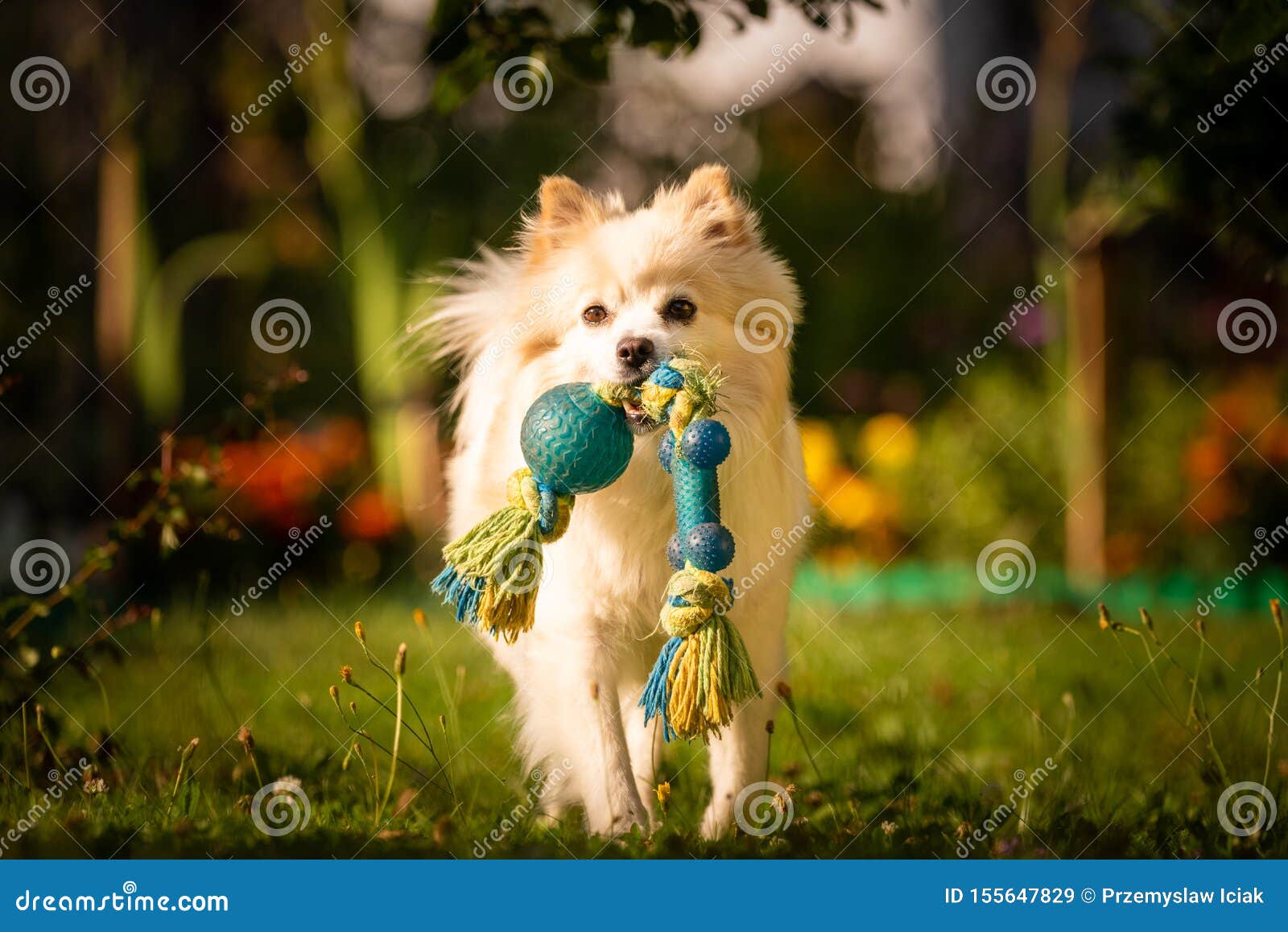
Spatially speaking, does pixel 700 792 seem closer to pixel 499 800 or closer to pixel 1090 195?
pixel 499 800

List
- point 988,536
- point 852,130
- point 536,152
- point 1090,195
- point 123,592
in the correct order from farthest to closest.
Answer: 1. point 852,130
2. point 536,152
3. point 988,536
4. point 123,592
5. point 1090,195

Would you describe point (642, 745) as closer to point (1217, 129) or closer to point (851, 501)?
point (1217, 129)

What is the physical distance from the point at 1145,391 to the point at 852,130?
4808 millimetres

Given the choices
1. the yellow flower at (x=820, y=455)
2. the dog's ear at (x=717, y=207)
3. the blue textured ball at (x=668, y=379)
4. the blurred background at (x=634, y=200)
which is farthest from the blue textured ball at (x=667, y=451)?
the yellow flower at (x=820, y=455)

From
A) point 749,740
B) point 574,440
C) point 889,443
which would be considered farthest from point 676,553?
point 889,443

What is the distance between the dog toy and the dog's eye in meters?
0.30

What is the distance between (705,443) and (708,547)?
231 millimetres

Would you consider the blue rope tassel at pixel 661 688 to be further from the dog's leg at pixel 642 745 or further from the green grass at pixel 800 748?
the dog's leg at pixel 642 745

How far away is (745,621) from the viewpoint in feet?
10.4

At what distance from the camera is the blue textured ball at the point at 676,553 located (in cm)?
258

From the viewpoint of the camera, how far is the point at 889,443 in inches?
314

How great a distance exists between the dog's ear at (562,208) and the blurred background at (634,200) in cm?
134

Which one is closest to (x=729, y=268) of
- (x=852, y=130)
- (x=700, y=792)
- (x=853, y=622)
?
Answer: (x=700, y=792)

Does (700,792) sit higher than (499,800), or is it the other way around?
(700,792)
